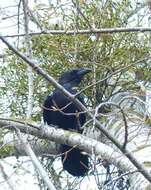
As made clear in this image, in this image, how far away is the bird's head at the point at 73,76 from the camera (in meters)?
3.31

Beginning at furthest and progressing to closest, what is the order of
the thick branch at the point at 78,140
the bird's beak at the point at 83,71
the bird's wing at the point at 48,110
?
the bird's wing at the point at 48,110
the bird's beak at the point at 83,71
the thick branch at the point at 78,140

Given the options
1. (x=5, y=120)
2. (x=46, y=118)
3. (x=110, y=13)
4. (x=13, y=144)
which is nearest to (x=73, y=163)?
(x=46, y=118)

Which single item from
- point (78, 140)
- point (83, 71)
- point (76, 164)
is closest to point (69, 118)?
point (76, 164)

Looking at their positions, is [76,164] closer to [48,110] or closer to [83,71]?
[48,110]

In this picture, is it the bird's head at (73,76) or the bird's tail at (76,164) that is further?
the bird's tail at (76,164)

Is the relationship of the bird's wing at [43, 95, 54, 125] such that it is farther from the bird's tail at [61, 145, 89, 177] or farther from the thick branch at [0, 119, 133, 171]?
the thick branch at [0, 119, 133, 171]

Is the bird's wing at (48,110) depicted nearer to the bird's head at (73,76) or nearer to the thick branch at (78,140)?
the bird's head at (73,76)

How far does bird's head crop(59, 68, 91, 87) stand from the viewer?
331cm

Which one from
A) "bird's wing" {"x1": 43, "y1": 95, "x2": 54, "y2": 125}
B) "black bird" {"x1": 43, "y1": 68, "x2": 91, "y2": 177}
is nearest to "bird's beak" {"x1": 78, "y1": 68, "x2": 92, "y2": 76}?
"black bird" {"x1": 43, "y1": 68, "x2": 91, "y2": 177}

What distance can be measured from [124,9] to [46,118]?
0.74m

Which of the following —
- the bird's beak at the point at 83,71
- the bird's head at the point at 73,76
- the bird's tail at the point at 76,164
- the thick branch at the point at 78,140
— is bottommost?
the bird's tail at the point at 76,164

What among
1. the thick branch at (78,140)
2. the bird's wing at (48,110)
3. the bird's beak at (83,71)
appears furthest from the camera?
the bird's wing at (48,110)

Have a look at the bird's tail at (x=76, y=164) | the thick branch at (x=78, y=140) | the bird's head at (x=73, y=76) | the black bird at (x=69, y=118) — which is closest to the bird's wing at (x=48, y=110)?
the black bird at (x=69, y=118)

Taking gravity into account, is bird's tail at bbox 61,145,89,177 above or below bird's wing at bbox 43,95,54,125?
below
